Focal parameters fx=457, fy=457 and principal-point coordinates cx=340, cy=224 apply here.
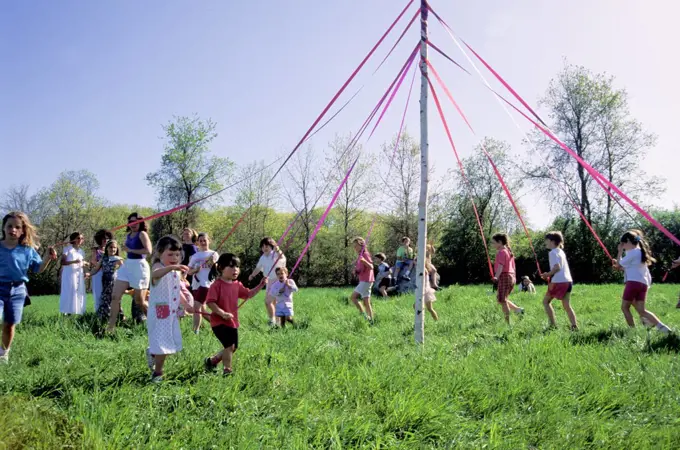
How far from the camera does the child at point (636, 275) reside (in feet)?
20.6

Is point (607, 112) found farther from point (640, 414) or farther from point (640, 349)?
point (640, 414)

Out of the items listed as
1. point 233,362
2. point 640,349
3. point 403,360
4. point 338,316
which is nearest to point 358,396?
point 403,360

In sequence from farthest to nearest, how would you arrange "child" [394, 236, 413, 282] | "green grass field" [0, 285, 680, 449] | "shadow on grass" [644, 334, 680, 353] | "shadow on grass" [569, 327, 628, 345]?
"child" [394, 236, 413, 282] < "shadow on grass" [569, 327, 628, 345] < "shadow on grass" [644, 334, 680, 353] < "green grass field" [0, 285, 680, 449]

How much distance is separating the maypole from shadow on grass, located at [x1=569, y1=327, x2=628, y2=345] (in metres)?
1.89

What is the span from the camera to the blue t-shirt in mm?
4703

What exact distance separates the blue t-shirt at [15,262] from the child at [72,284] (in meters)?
3.50

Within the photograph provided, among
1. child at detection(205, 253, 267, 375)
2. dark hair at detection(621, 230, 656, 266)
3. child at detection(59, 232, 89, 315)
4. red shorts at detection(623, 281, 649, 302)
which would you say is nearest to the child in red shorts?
red shorts at detection(623, 281, 649, 302)

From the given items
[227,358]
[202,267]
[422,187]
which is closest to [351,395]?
[227,358]

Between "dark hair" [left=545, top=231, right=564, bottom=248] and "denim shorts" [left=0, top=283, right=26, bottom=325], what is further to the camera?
"dark hair" [left=545, top=231, right=564, bottom=248]

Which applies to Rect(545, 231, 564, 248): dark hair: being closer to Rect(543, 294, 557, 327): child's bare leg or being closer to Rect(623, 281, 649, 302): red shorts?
Rect(543, 294, 557, 327): child's bare leg

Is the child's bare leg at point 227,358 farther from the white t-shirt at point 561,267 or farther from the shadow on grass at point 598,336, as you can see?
the white t-shirt at point 561,267

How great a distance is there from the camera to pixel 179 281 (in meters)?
4.37

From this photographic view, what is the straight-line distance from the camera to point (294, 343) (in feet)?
17.7

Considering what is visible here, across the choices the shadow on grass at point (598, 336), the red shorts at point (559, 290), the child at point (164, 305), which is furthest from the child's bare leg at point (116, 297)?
the red shorts at point (559, 290)
